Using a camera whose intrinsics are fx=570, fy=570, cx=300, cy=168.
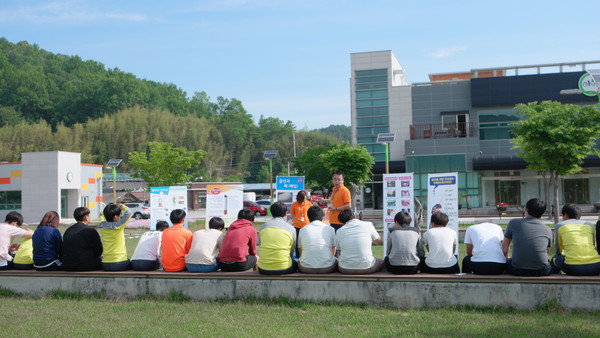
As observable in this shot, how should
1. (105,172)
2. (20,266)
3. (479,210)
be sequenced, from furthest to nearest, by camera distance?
(105,172), (479,210), (20,266)

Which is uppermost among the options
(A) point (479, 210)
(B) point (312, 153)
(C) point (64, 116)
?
(C) point (64, 116)

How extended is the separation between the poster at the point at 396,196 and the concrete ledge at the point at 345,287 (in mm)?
5224

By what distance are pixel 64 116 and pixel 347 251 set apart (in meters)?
97.8

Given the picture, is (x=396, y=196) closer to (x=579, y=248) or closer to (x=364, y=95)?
(x=579, y=248)

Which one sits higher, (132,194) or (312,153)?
(312,153)

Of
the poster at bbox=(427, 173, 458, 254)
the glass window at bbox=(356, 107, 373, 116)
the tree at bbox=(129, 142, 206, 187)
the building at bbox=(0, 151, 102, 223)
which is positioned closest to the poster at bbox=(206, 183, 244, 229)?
the poster at bbox=(427, 173, 458, 254)

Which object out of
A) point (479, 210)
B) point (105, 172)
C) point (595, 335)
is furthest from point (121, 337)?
point (105, 172)

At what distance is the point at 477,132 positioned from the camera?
40406 mm

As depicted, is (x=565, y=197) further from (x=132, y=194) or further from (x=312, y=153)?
(x=132, y=194)

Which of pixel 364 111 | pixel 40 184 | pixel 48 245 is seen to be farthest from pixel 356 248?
pixel 40 184

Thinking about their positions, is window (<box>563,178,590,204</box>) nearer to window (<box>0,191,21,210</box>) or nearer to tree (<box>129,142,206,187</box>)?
tree (<box>129,142,206,187</box>)

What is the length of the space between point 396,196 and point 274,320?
268 inches

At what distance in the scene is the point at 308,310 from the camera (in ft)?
24.5

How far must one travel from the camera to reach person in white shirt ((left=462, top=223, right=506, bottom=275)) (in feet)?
24.7
